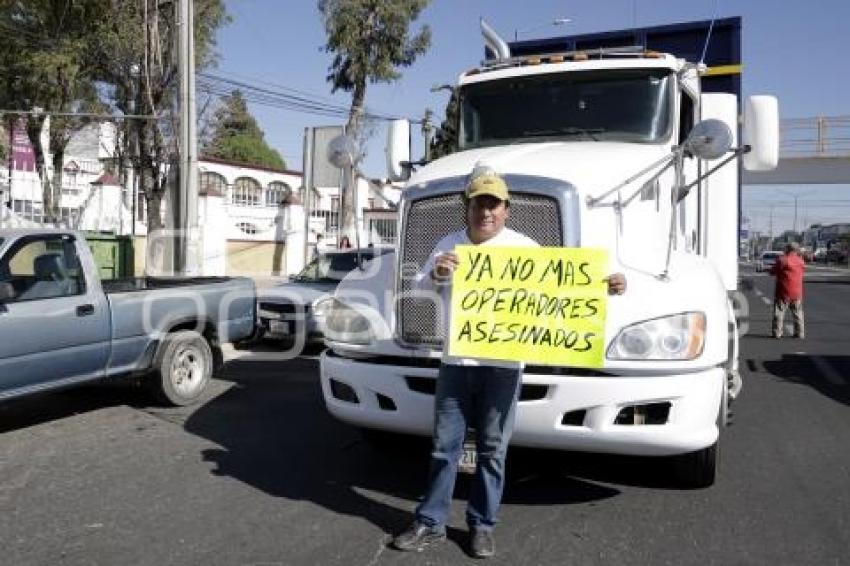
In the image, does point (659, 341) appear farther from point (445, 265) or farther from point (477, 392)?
point (445, 265)

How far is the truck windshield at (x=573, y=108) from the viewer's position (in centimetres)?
643

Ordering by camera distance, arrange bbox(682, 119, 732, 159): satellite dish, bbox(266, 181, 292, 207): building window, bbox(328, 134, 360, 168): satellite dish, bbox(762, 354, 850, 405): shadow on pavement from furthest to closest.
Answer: bbox(266, 181, 292, 207): building window, bbox(762, 354, 850, 405): shadow on pavement, bbox(328, 134, 360, 168): satellite dish, bbox(682, 119, 732, 159): satellite dish

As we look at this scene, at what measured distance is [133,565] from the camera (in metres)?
4.18

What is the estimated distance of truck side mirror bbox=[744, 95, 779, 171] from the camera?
6230 mm

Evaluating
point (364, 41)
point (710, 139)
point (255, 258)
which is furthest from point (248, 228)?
point (710, 139)

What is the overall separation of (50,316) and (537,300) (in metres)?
4.25

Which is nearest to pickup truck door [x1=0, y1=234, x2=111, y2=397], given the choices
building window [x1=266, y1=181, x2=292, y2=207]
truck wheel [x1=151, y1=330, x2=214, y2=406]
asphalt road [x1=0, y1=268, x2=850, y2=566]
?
asphalt road [x1=0, y1=268, x2=850, y2=566]

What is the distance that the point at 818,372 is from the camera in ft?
34.7

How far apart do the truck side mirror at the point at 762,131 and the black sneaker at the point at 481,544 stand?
11.6 ft

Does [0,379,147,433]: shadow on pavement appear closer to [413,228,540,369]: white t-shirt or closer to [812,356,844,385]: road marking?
[413,228,540,369]: white t-shirt

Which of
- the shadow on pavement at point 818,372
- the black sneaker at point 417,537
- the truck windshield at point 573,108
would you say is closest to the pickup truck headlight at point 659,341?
the black sneaker at point 417,537

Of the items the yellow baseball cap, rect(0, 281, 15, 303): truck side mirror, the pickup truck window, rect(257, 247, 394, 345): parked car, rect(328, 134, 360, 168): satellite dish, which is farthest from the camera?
rect(257, 247, 394, 345): parked car

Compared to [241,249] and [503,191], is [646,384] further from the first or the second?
[241,249]

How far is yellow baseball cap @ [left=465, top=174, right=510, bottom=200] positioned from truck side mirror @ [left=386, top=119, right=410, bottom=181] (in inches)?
125
